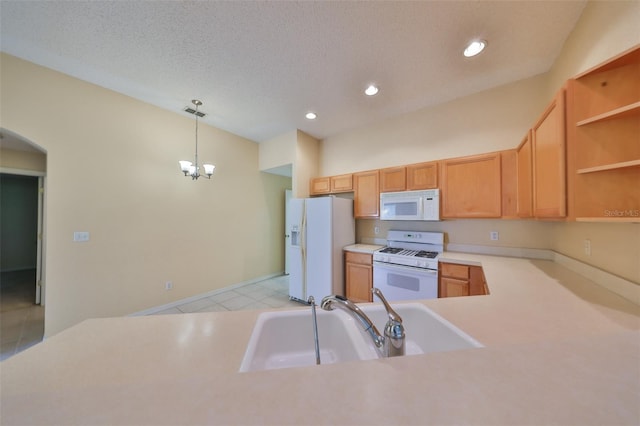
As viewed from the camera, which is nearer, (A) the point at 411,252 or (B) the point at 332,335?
(B) the point at 332,335

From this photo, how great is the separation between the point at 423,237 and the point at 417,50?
214cm

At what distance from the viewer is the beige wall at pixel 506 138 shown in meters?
1.20

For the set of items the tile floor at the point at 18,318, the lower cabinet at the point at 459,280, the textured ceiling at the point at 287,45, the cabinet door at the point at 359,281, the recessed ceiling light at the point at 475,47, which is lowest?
the tile floor at the point at 18,318

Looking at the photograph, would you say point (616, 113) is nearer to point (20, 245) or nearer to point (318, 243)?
point (318, 243)

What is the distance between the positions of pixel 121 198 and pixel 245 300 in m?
2.18

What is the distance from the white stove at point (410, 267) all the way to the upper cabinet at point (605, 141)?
1374 mm

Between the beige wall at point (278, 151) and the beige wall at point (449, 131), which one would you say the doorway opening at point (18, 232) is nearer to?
the beige wall at point (278, 151)

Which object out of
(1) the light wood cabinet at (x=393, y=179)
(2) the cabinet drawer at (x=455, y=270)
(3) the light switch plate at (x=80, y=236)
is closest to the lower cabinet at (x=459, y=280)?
(2) the cabinet drawer at (x=455, y=270)

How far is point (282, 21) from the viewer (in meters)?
1.58

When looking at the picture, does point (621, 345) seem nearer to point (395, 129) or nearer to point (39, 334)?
point (395, 129)

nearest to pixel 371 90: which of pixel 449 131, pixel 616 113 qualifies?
pixel 449 131

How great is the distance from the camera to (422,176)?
265 cm

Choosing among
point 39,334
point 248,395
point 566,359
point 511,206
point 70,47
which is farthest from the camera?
point 39,334

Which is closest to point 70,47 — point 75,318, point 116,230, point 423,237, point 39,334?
point 116,230
